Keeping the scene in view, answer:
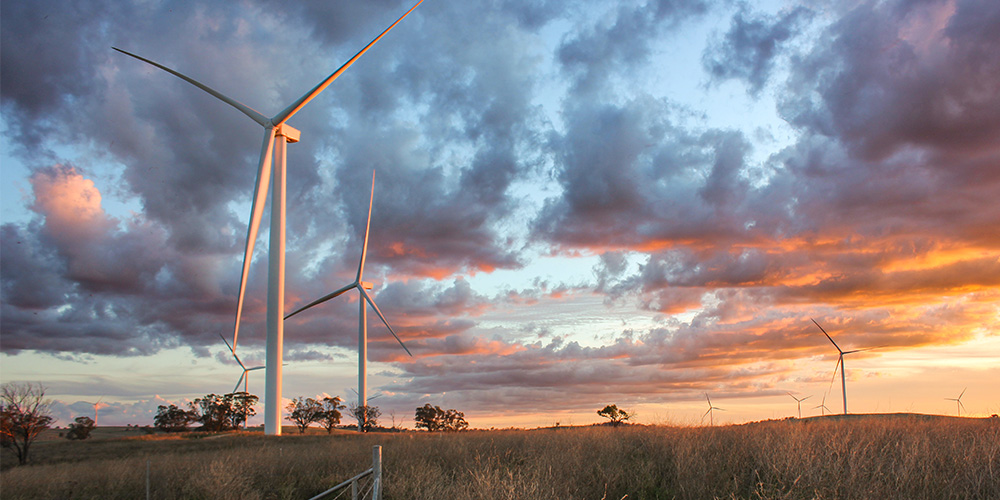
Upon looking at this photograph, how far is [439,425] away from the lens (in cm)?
10056

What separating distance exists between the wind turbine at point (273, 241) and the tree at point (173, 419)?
7602 centimetres

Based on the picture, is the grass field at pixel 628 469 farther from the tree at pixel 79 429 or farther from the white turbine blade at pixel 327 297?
the tree at pixel 79 429

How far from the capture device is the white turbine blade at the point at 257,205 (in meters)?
40.0

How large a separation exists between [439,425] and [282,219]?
6680 cm

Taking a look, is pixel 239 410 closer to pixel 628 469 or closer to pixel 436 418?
pixel 436 418

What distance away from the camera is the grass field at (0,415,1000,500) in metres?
15.4

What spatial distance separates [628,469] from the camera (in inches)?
786

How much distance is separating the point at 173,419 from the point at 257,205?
8839 cm

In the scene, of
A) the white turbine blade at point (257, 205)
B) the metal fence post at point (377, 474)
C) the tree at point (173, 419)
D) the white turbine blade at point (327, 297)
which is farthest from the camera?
the tree at point (173, 419)

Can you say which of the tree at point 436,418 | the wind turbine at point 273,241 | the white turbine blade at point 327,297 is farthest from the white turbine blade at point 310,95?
the tree at point 436,418

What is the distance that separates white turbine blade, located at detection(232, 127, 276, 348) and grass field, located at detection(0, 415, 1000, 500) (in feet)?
34.9

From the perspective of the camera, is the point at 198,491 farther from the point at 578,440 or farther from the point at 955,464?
the point at 955,464

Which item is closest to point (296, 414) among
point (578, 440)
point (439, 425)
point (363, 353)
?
point (439, 425)

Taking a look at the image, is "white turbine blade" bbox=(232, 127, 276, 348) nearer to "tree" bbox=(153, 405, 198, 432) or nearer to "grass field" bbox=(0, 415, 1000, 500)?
"grass field" bbox=(0, 415, 1000, 500)
